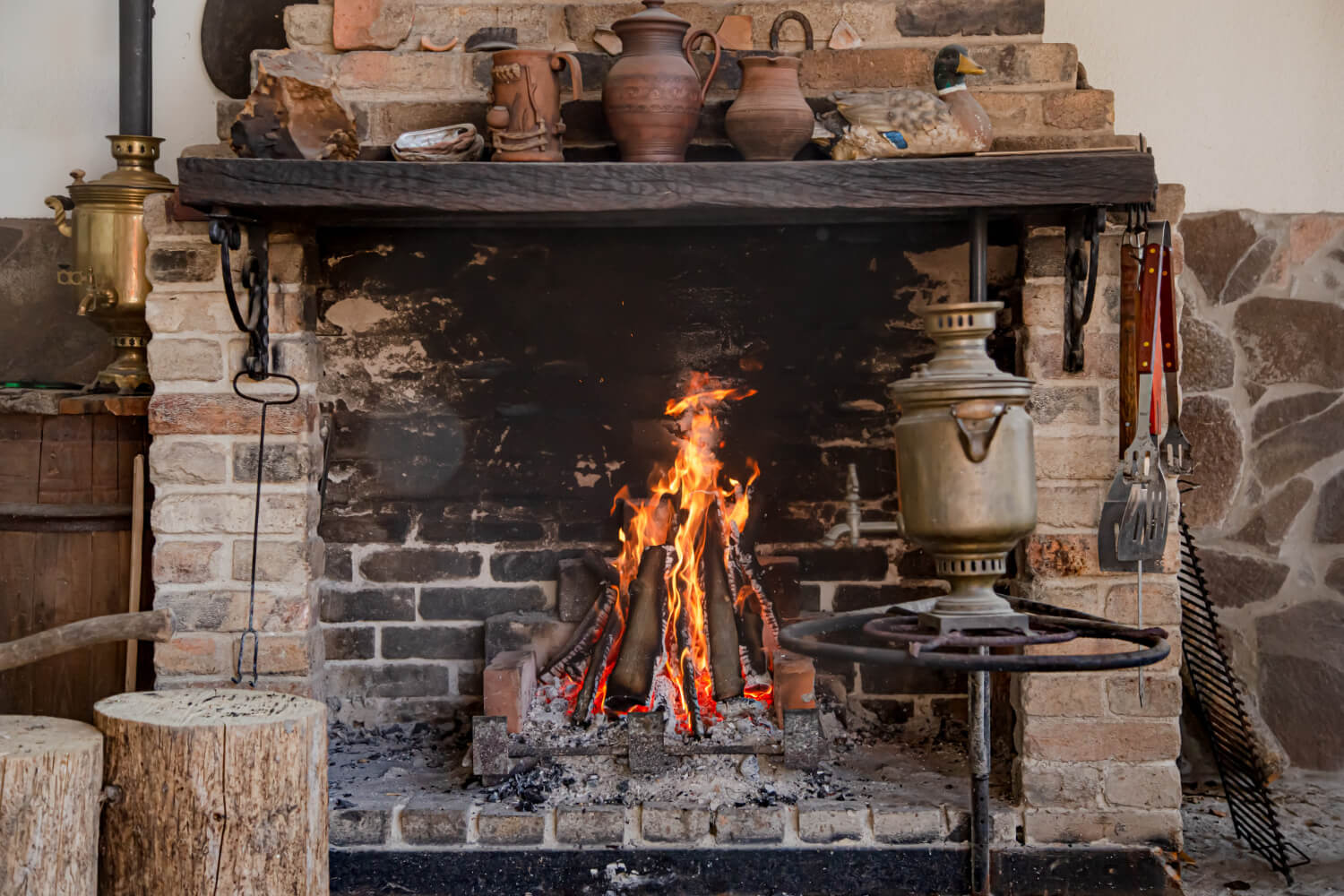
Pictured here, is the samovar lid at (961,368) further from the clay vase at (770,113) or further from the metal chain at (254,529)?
the metal chain at (254,529)

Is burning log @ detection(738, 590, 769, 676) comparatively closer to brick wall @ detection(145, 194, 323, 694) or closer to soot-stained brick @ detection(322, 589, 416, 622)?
soot-stained brick @ detection(322, 589, 416, 622)

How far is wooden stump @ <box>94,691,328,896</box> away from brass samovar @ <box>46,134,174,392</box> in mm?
1228

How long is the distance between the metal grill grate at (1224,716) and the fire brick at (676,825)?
143cm

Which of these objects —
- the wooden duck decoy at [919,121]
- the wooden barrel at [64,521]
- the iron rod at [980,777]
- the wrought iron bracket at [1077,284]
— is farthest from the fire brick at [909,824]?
the wooden barrel at [64,521]

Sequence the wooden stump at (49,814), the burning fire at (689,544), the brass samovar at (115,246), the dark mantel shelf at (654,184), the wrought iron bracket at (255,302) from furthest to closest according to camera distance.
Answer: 1. the brass samovar at (115,246)
2. the burning fire at (689,544)
3. the wrought iron bracket at (255,302)
4. the dark mantel shelf at (654,184)
5. the wooden stump at (49,814)

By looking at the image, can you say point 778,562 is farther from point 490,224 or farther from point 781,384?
point 490,224

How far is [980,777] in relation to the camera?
8.22 feet

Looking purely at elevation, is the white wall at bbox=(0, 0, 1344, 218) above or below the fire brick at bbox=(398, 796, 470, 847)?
above

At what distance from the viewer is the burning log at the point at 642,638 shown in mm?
3064

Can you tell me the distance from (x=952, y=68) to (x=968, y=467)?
1.12 m

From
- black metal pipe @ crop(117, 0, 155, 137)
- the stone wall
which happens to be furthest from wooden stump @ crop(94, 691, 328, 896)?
the stone wall

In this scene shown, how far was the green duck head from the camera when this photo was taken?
2738 mm

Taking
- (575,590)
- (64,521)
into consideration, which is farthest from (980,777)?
(64,521)

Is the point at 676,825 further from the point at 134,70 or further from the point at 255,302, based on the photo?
the point at 134,70
